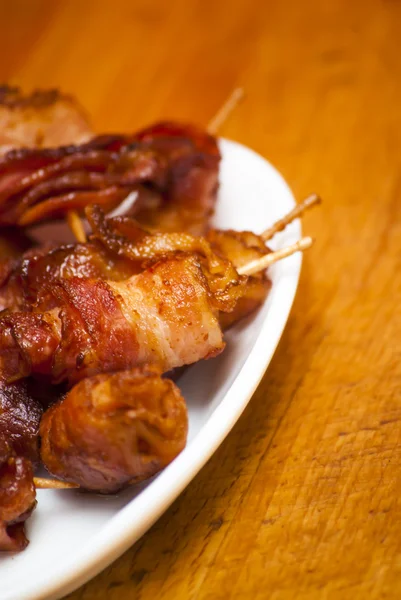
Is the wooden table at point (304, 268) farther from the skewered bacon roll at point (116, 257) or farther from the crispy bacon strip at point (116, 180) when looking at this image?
the crispy bacon strip at point (116, 180)

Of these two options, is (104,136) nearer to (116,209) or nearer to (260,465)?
(116,209)

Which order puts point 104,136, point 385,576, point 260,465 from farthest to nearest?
point 104,136 < point 260,465 < point 385,576

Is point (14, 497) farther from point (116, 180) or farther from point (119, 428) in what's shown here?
point (116, 180)

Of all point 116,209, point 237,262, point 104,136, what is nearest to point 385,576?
point 237,262

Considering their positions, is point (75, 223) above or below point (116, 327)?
above

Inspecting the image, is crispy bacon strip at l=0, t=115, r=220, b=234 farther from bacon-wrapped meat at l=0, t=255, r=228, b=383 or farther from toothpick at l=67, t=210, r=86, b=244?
bacon-wrapped meat at l=0, t=255, r=228, b=383

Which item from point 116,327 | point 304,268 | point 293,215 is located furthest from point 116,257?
point 304,268
